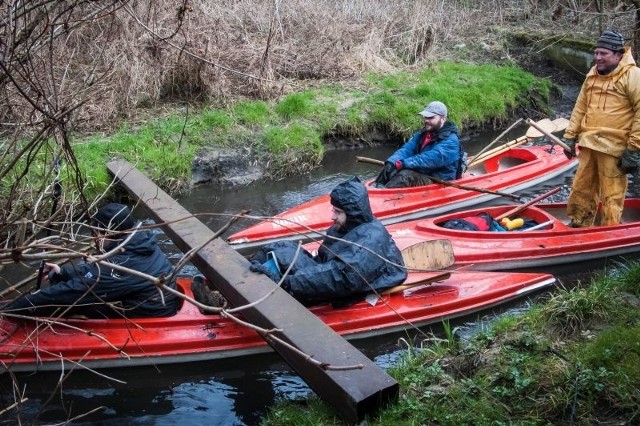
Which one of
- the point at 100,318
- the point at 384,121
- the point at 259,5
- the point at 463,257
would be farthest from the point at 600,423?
the point at 259,5

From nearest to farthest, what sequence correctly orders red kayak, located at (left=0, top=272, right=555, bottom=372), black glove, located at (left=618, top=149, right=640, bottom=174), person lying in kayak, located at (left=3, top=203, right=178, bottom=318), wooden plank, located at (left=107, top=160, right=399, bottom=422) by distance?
1. wooden plank, located at (left=107, top=160, right=399, bottom=422)
2. person lying in kayak, located at (left=3, top=203, right=178, bottom=318)
3. red kayak, located at (left=0, top=272, right=555, bottom=372)
4. black glove, located at (left=618, top=149, right=640, bottom=174)

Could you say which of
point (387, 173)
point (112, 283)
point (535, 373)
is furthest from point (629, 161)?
point (112, 283)

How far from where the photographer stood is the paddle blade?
6613mm

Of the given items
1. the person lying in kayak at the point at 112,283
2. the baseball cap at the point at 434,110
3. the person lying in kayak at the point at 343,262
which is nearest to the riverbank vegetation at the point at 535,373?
the person lying in kayak at the point at 343,262

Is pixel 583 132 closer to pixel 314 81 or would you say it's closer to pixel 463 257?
pixel 463 257

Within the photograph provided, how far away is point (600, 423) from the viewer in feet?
12.3

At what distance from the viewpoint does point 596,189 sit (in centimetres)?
764

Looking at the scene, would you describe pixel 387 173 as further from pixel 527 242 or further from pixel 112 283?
pixel 112 283

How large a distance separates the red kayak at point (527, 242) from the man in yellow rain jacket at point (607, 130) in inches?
10.5

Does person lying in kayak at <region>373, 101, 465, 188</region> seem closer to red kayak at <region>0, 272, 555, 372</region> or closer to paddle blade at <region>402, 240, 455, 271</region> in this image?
paddle blade at <region>402, 240, 455, 271</region>

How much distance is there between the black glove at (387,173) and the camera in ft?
29.2

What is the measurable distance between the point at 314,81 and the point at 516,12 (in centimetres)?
776

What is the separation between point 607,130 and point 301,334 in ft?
14.3

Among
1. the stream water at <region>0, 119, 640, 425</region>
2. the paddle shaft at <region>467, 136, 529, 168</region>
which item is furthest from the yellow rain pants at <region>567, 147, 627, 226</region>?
the paddle shaft at <region>467, 136, 529, 168</region>
